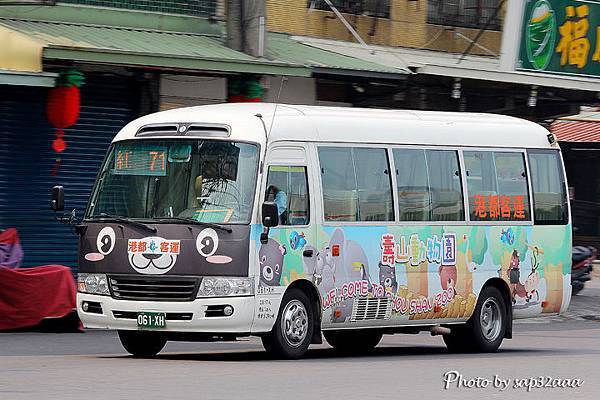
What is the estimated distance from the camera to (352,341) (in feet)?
60.5

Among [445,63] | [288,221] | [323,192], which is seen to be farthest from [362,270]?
[445,63]

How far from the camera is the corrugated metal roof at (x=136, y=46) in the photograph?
2064cm

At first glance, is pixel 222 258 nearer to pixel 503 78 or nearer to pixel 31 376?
pixel 31 376

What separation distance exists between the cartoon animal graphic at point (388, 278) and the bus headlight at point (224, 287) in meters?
2.20

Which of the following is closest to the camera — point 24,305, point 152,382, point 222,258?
point 152,382

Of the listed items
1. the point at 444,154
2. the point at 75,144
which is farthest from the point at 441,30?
the point at 444,154

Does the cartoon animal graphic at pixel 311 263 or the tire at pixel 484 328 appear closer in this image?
the cartoon animal graphic at pixel 311 263

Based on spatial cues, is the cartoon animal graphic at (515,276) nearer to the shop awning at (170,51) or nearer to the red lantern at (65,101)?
the shop awning at (170,51)

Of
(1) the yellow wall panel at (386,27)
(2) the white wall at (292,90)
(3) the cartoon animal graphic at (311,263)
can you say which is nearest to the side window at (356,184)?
(3) the cartoon animal graphic at (311,263)

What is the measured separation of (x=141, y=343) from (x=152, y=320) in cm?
108

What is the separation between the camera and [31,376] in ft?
43.1

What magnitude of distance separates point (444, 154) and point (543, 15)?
9.50 metres

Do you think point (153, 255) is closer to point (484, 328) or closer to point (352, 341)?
point (352, 341)

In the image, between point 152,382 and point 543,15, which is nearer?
point 152,382
